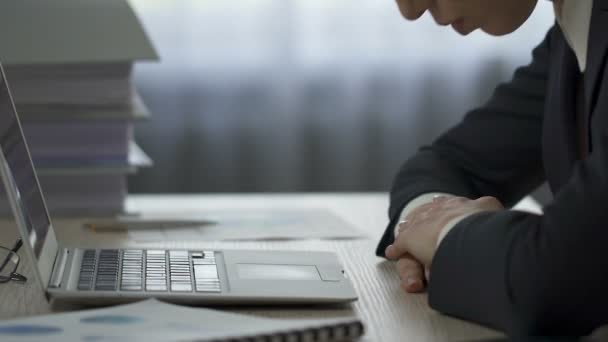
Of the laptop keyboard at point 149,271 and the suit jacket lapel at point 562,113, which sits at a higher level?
the suit jacket lapel at point 562,113

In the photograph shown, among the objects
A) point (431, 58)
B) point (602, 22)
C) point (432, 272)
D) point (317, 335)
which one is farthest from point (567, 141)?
point (431, 58)

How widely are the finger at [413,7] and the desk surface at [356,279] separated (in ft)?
0.91

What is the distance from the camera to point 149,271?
93 cm

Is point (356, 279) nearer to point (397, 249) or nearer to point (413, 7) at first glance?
point (397, 249)

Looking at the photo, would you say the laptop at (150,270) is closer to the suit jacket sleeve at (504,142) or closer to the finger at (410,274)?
the finger at (410,274)

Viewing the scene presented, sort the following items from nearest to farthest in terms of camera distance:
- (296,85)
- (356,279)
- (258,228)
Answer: (356,279), (258,228), (296,85)

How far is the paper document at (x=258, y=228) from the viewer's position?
4.23ft

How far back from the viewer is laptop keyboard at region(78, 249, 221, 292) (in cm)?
87

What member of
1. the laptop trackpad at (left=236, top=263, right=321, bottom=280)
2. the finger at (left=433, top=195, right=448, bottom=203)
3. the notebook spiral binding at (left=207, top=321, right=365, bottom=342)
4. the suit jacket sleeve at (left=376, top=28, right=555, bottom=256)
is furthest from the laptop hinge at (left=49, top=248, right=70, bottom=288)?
the suit jacket sleeve at (left=376, top=28, right=555, bottom=256)

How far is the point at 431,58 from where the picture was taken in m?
3.11

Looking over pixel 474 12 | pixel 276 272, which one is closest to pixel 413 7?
pixel 474 12

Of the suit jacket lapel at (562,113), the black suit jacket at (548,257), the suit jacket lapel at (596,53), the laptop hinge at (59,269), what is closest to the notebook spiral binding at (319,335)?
the black suit jacket at (548,257)

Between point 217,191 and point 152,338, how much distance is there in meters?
2.49

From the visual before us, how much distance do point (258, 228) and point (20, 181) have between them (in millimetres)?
506
